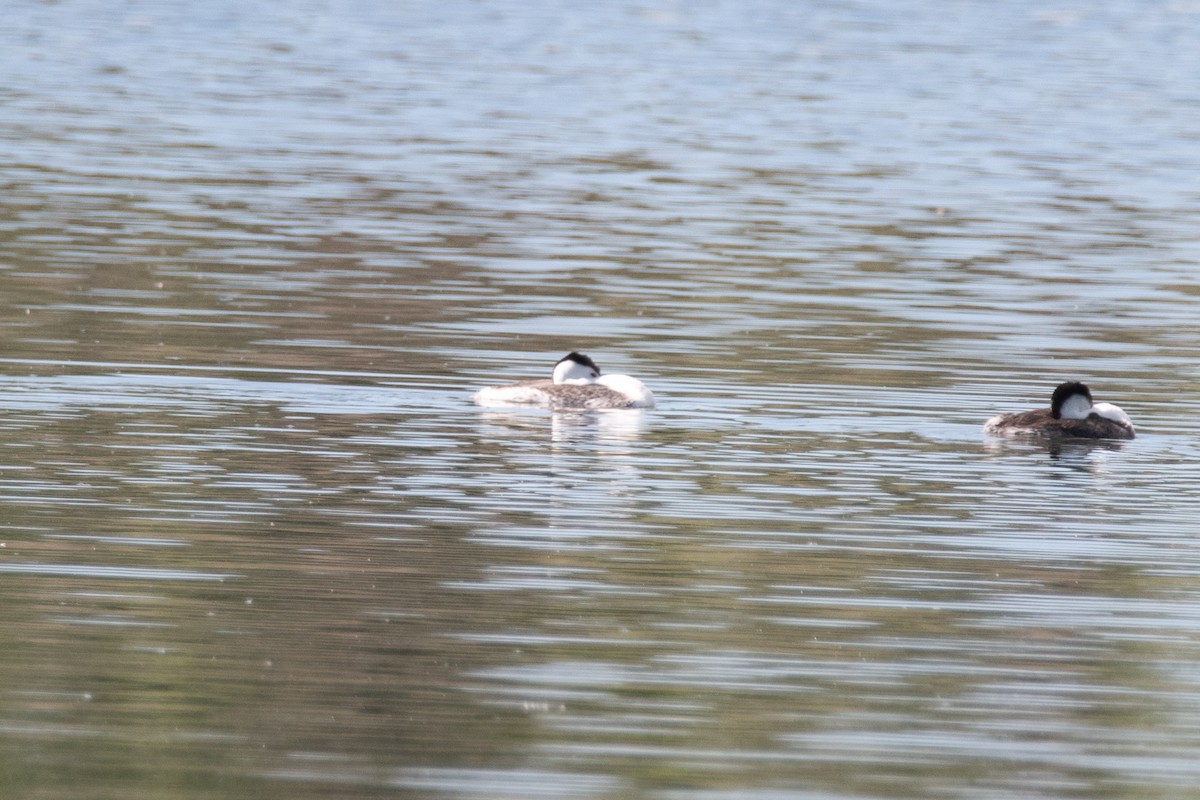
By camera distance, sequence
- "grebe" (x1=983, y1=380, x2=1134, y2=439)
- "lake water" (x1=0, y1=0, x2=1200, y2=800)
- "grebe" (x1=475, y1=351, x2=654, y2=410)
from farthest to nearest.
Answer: "grebe" (x1=475, y1=351, x2=654, y2=410)
"grebe" (x1=983, y1=380, x2=1134, y2=439)
"lake water" (x1=0, y1=0, x2=1200, y2=800)

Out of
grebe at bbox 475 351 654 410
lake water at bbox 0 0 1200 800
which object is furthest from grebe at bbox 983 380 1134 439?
grebe at bbox 475 351 654 410

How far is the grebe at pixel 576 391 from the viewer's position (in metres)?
19.2

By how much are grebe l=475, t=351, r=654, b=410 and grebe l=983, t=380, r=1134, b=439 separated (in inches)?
96.0

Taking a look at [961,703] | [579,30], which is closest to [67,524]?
[961,703]

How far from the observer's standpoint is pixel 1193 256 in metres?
31.1

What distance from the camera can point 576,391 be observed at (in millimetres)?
19750

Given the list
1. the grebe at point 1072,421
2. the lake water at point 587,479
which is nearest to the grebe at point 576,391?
the lake water at point 587,479

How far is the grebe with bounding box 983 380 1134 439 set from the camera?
18.4m

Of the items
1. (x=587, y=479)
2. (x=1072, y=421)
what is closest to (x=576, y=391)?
(x=587, y=479)

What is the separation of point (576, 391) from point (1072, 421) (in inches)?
138

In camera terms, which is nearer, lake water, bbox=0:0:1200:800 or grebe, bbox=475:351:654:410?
lake water, bbox=0:0:1200:800

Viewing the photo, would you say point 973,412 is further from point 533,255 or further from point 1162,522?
point 533,255

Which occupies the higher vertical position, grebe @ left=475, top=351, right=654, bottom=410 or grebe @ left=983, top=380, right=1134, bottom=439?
grebe @ left=475, top=351, right=654, bottom=410

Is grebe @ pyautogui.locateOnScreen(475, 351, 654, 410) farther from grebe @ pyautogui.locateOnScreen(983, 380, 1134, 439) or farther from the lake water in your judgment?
grebe @ pyautogui.locateOnScreen(983, 380, 1134, 439)
